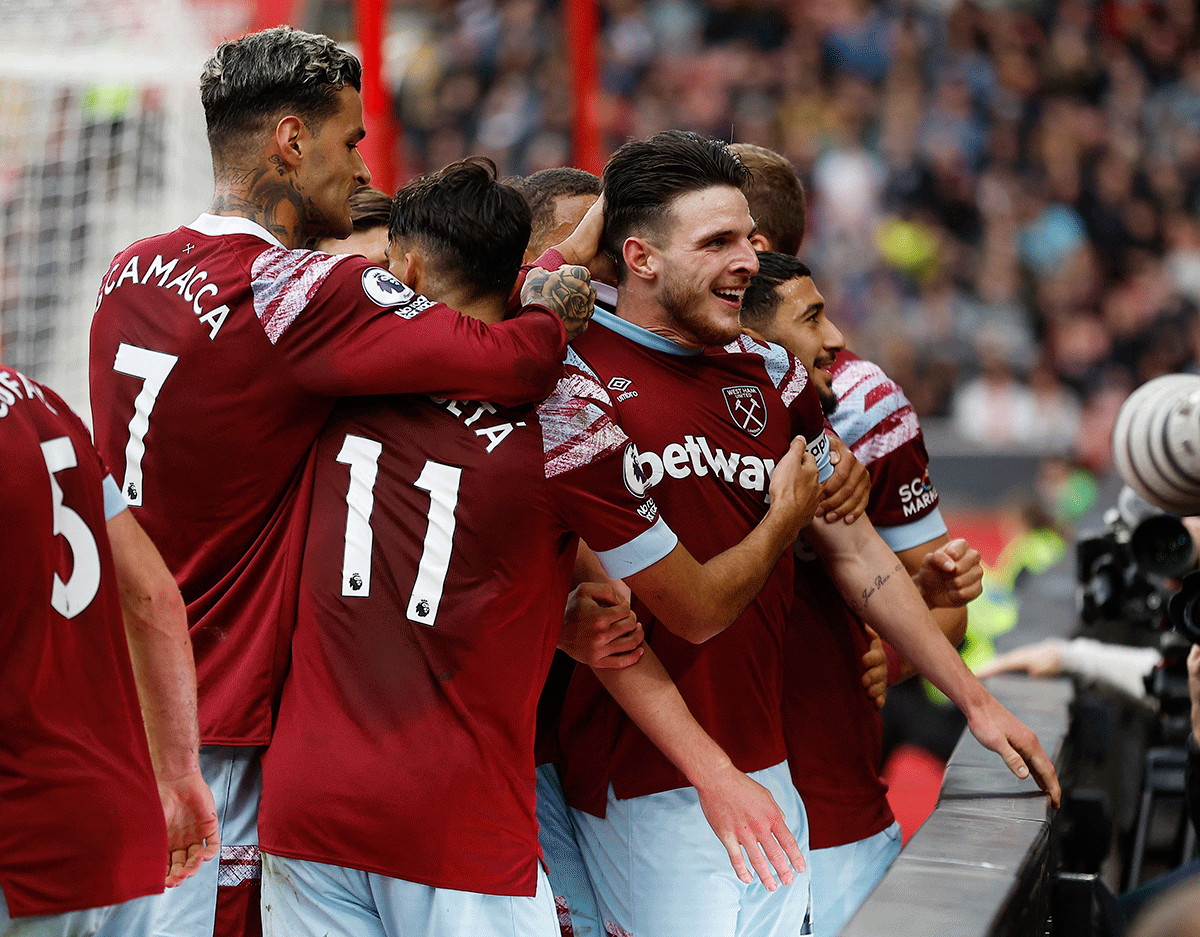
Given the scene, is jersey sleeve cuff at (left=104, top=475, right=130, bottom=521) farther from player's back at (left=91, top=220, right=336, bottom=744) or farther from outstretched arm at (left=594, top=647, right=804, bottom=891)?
outstretched arm at (left=594, top=647, right=804, bottom=891)

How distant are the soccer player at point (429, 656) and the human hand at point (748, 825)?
38 cm

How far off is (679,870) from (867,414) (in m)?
1.19

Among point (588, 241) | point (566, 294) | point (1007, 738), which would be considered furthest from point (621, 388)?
point (1007, 738)

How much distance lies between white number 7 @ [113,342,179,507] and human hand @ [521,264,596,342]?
64cm

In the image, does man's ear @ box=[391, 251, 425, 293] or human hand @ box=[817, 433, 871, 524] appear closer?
man's ear @ box=[391, 251, 425, 293]

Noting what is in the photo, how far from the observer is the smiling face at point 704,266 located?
8.76 ft

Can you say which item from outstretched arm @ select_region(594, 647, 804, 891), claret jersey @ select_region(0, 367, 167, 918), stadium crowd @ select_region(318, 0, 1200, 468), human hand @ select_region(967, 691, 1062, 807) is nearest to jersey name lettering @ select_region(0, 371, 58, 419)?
claret jersey @ select_region(0, 367, 167, 918)

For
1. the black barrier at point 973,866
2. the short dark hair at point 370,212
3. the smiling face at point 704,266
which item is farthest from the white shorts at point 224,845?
the short dark hair at point 370,212

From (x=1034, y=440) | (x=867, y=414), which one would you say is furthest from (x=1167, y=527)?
(x=1034, y=440)

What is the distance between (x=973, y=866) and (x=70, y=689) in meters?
1.61

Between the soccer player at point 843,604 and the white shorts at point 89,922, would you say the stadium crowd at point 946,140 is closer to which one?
the soccer player at point 843,604

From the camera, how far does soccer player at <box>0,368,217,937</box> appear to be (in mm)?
1804

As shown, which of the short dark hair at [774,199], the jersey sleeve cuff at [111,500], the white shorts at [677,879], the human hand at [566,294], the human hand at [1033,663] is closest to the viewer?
the jersey sleeve cuff at [111,500]

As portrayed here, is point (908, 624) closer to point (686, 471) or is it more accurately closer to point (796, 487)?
point (796, 487)
